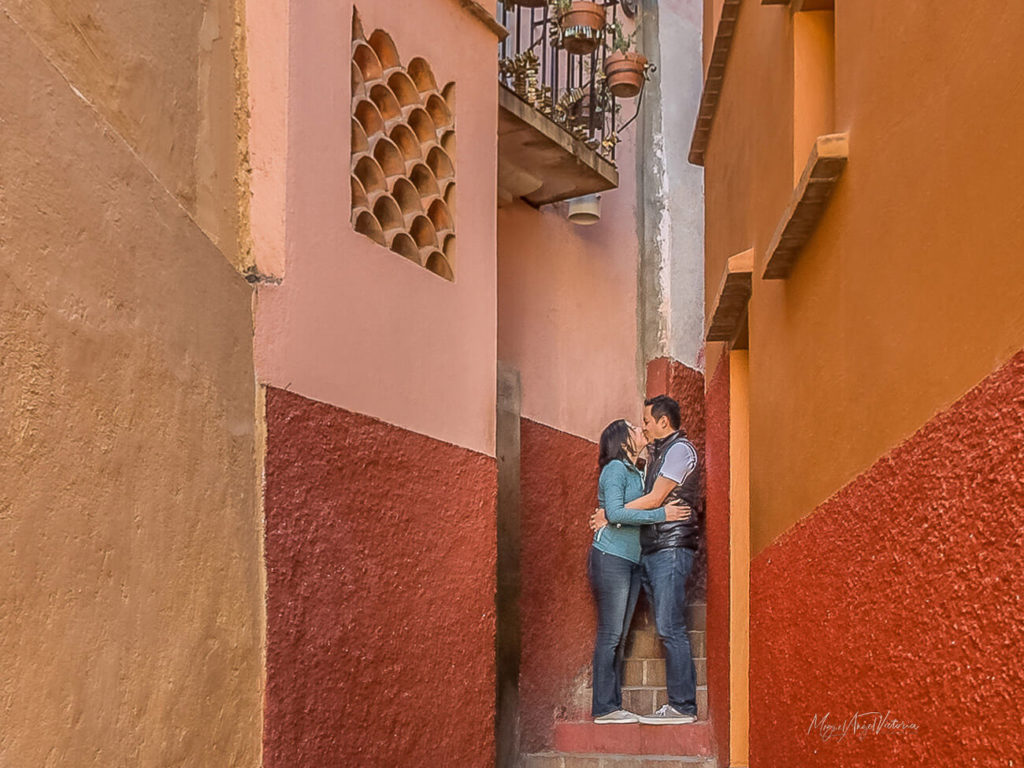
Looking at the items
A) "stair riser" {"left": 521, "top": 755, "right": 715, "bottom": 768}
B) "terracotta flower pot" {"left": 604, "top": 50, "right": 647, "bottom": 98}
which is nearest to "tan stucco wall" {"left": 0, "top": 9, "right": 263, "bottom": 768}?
"stair riser" {"left": 521, "top": 755, "right": 715, "bottom": 768}

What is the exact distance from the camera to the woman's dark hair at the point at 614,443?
787 centimetres

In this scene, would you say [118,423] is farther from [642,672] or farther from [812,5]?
[642,672]

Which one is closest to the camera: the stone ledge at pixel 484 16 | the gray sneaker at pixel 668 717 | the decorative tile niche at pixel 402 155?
the decorative tile niche at pixel 402 155

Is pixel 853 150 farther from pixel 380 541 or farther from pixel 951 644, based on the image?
pixel 380 541

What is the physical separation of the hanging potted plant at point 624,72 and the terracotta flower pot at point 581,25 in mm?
335

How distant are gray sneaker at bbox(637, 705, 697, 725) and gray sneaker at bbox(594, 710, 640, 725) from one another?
50 millimetres

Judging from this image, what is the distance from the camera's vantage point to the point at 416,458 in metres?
5.73

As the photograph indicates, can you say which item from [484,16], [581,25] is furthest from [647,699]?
[581,25]

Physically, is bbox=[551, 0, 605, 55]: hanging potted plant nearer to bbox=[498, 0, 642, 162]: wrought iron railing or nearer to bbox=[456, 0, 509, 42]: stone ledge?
bbox=[498, 0, 642, 162]: wrought iron railing

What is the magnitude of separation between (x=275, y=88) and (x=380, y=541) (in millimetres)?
1788

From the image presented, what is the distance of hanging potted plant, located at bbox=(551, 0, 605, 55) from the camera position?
837cm

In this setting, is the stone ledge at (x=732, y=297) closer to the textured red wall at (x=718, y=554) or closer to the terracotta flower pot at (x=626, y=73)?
the textured red wall at (x=718, y=554)

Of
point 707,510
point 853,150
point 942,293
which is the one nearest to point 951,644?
point 942,293


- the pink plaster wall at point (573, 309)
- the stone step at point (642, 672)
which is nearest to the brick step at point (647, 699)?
the stone step at point (642, 672)
